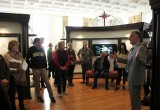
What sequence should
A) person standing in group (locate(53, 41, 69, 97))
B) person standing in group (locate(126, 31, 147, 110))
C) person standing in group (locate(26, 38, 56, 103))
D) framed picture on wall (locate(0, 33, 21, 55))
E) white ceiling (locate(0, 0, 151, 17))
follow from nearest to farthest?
person standing in group (locate(126, 31, 147, 110)) < person standing in group (locate(26, 38, 56, 103)) < framed picture on wall (locate(0, 33, 21, 55)) < person standing in group (locate(53, 41, 69, 97)) < white ceiling (locate(0, 0, 151, 17))

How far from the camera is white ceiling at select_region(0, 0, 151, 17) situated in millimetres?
12172

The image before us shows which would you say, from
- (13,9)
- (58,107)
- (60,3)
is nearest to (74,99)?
(58,107)

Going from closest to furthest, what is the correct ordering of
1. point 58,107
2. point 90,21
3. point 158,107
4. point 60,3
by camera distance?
point 158,107
point 58,107
point 60,3
point 90,21

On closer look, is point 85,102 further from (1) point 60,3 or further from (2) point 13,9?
(2) point 13,9

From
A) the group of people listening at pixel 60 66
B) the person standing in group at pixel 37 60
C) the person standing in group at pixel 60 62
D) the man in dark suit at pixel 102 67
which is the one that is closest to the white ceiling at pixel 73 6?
the group of people listening at pixel 60 66

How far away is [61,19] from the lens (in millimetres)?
15242

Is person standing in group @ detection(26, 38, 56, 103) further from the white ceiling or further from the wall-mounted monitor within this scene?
the white ceiling

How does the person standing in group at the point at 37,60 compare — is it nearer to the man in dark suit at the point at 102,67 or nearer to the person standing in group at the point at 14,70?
the person standing in group at the point at 14,70

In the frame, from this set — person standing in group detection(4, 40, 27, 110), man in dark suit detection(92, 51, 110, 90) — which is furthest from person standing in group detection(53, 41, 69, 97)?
man in dark suit detection(92, 51, 110, 90)

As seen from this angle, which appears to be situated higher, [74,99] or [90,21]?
[90,21]

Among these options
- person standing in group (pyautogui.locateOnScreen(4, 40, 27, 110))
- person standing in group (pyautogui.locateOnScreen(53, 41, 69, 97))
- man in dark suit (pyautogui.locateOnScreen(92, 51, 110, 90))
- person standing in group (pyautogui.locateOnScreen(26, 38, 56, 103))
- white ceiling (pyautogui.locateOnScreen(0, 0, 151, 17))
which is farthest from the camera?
white ceiling (pyautogui.locateOnScreen(0, 0, 151, 17))

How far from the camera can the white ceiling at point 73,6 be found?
39.9ft

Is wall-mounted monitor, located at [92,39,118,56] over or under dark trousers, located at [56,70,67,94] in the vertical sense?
over

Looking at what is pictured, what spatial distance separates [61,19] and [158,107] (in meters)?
13.1
